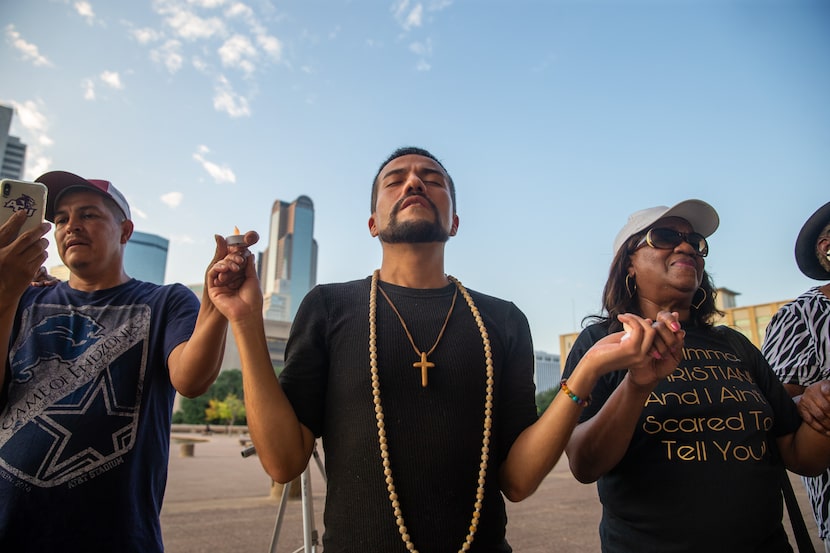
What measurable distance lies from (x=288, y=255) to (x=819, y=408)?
507 feet

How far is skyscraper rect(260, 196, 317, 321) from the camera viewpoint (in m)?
149

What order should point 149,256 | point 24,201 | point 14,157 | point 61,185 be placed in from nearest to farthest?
point 24,201 < point 61,185 < point 14,157 < point 149,256

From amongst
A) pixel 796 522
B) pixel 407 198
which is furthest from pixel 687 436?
pixel 407 198

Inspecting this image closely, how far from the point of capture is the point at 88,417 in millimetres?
2021

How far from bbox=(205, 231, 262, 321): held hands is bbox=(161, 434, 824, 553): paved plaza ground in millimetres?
2804

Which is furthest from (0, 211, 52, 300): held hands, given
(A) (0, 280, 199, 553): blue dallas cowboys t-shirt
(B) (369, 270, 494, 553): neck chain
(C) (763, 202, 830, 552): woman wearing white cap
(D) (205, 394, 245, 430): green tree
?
(D) (205, 394, 245, 430): green tree

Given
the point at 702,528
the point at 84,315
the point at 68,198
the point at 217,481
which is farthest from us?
the point at 217,481

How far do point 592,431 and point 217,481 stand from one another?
1234 centimetres

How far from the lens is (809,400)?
218cm

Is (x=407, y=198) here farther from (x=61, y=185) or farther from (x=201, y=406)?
(x=201, y=406)

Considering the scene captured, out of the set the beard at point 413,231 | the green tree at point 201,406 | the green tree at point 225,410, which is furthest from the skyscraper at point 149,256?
the beard at point 413,231

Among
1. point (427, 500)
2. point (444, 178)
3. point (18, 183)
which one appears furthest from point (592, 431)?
point (18, 183)

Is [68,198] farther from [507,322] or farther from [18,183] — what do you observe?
[507,322]

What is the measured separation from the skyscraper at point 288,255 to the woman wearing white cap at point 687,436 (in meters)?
150
